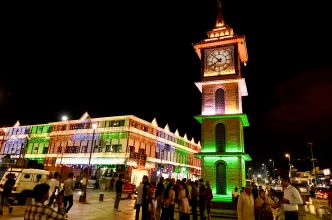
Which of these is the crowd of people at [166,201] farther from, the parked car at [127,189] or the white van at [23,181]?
the parked car at [127,189]

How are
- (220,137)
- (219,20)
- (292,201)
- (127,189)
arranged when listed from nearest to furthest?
(292,201)
(220,137)
(127,189)
(219,20)

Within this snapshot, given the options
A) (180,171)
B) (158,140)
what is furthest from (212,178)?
(180,171)

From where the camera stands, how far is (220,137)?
2733 cm

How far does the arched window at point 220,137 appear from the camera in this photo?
27.0 metres

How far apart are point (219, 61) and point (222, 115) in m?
6.65

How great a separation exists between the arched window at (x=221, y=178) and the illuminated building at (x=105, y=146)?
18.8 meters

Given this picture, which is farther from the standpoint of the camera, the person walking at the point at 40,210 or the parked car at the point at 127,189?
the parked car at the point at 127,189

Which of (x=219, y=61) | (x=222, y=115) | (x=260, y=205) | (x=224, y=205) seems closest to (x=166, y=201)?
(x=260, y=205)

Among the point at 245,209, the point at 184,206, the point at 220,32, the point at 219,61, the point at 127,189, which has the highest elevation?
the point at 220,32

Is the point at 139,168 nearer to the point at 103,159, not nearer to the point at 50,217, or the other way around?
the point at 103,159

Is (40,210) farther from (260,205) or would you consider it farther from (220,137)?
(220,137)

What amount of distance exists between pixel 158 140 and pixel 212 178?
29.3 meters

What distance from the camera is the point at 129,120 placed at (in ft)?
151

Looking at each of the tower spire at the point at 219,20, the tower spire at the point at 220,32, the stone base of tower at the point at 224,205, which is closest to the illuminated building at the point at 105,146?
the tower spire at the point at 220,32
